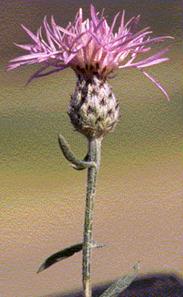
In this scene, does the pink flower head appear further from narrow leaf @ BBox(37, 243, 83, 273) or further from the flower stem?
narrow leaf @ BBox(37, 243, 83, 273)

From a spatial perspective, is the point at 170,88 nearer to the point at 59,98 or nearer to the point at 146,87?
the point at 146,87

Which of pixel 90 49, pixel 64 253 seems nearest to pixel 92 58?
pixel 90 49

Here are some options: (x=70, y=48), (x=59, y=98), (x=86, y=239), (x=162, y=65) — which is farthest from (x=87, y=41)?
(x=162, y=65)

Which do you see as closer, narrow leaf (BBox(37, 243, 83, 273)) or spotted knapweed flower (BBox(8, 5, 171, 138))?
spotted knapweed flower (BBox(8, 5, 171, 138))

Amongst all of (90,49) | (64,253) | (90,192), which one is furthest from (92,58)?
(64,253)

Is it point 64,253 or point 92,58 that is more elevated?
point 92,58

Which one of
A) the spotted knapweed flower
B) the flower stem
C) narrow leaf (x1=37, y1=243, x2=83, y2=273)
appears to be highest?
the spotted knapweed flower

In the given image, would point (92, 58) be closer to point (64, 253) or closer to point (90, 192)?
point (90, 192)

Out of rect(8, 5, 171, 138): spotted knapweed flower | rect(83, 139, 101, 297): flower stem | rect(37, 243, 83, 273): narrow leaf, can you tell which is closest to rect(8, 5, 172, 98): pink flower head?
rect(8, 5, 171, 138): spotted knapweed flower

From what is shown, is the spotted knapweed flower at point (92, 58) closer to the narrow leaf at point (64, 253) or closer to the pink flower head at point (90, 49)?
the pink flower head at point (90, 49)

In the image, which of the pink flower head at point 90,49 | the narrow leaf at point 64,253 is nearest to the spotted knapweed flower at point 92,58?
the pink flower head at point 90,49
